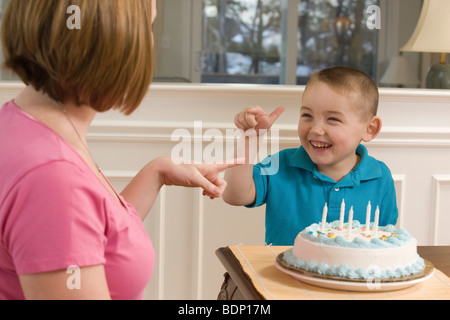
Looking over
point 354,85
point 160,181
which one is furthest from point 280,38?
point 160,181

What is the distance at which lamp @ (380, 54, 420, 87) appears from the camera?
16.9ft

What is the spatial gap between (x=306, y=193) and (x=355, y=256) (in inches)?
24.6

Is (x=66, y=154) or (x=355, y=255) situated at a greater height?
(x=66, y=154)

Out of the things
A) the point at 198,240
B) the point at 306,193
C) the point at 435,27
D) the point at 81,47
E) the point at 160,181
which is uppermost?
the point at 435,27

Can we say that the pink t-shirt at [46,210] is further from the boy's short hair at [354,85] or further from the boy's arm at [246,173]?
the boy's short hair at [354,85]

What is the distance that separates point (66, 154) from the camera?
2.54ft

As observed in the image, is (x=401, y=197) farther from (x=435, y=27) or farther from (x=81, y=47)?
(x=81, y=47)

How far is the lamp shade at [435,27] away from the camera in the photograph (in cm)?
228

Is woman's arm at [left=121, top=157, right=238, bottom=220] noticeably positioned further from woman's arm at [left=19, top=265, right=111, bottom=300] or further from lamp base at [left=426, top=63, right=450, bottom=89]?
lamp base at [left=426, top=63, right=450, bottom=89]

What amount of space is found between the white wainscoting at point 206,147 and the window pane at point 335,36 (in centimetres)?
416

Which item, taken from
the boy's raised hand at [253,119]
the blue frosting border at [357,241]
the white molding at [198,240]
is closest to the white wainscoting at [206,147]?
the white molding at [198,240]

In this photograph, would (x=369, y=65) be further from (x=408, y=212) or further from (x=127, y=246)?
(x=127, y=246)
